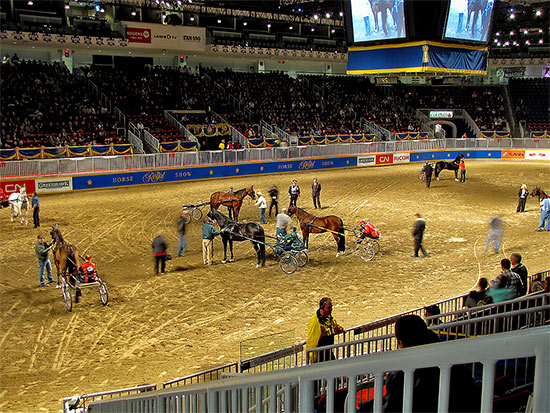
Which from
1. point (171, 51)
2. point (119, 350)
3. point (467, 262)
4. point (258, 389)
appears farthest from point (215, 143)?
point (258, 389)

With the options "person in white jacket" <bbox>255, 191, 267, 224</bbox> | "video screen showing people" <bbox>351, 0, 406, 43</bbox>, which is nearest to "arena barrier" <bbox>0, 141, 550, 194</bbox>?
"person in white jacket" <bbox>255, 191, 267, 224</bbox>

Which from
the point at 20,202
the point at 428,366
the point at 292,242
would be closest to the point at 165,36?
the point at 20,202

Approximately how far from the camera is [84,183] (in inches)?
1168

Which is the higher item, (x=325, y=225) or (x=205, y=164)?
(x=205, y=164)

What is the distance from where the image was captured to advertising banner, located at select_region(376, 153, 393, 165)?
140 feet

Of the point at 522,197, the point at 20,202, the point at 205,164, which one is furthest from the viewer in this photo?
the point at 205,164

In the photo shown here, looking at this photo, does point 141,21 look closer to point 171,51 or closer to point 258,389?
point 171,51

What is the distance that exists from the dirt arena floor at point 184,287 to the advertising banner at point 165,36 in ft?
74.9

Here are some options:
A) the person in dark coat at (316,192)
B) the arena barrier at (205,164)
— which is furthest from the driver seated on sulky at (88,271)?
the arena barrier at (205,164)

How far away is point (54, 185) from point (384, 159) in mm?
25194

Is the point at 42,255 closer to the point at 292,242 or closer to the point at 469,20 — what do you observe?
the point at 292,242

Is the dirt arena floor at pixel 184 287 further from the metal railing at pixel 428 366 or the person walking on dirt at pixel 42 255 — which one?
the metal railing at pixel 428 366

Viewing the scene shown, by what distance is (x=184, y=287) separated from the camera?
1475 cm

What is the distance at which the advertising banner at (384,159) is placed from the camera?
4275 cm
